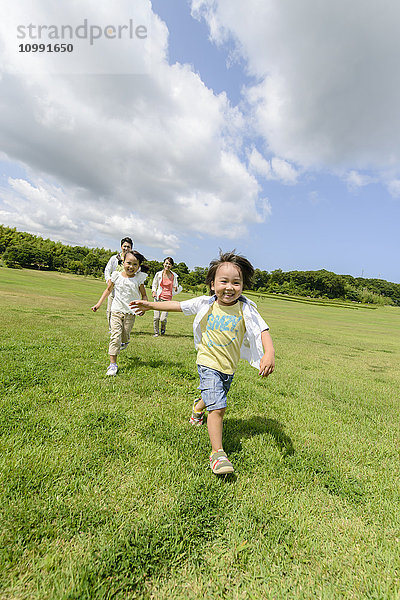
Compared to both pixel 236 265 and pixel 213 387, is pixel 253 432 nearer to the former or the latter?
pixel 213 387

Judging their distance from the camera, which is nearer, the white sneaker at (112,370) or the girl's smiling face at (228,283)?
the girl's smiling face at (228,283)

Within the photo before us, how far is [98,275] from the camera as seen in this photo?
77.1 m

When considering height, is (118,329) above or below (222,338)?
below

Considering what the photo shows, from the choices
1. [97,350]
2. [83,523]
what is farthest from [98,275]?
[83,523]

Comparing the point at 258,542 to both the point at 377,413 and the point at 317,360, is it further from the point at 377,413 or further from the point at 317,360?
the point at 317,360

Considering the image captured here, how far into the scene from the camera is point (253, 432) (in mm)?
3338

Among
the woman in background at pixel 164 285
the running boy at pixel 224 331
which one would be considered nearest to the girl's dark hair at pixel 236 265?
the running boy at pixel 224 331

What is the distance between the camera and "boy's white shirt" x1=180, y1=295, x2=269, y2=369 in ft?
9.97

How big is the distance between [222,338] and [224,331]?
87 mm

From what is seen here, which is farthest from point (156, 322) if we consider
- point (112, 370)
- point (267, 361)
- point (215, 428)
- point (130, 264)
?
point (267, 361)

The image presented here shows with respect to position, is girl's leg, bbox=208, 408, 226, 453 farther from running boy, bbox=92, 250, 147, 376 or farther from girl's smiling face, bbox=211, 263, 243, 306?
running boy, bbox=92, 250, 147, 376

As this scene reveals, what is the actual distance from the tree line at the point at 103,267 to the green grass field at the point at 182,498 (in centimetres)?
5145

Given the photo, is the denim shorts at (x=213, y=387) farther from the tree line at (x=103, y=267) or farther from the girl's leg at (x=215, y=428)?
the tree line at (x=103, y=267)

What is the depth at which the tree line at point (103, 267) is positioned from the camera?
71.9m
